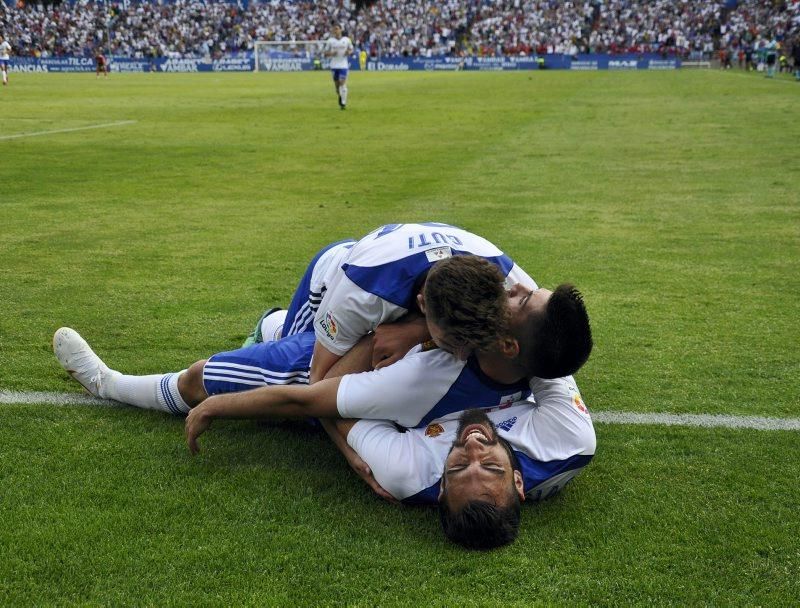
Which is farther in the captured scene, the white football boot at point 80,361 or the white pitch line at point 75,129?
the white pitch line at point 75,129

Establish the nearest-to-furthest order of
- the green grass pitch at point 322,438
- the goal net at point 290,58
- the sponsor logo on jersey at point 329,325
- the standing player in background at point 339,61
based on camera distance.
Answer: the green grass pitch at point 322,438 → the sponsor logo on jersey at point 329,325 → the standing player in background at point 339,61 → the goal net at point 290,58

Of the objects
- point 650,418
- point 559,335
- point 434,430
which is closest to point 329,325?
point 434,430

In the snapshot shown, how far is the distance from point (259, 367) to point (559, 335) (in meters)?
1.68

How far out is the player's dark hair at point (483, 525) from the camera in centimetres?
333

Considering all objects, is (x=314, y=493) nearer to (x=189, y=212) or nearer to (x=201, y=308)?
(x=201, y=308)

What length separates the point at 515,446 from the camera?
3793 millimetres

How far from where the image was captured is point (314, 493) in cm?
381

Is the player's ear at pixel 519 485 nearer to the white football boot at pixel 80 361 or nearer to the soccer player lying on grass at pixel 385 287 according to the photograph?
the soccer player lying on grass at pixel 385 287

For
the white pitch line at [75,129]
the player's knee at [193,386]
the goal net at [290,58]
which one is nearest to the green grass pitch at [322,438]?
the player's knee at [193,386]

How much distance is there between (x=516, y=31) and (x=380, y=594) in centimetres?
6653

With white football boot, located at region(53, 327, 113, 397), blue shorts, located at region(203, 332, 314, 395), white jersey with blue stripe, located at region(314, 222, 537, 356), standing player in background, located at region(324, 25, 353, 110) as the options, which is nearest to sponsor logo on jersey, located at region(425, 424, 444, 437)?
white jersey with blue stripe, located at region(314, 222, 537, 356)

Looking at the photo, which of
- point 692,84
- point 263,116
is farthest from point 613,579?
point 692,84

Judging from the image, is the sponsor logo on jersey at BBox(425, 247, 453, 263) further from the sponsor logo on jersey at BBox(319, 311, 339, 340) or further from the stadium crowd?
the stadium crowd

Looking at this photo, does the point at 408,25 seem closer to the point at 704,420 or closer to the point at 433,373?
the point at 704,420
